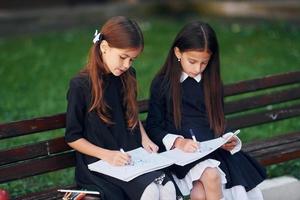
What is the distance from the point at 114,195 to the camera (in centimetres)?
342

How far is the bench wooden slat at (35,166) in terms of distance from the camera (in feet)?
→ 12.1

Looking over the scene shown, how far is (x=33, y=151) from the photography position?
12.2 ft

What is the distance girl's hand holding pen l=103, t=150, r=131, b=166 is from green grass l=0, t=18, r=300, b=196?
1.13 meters

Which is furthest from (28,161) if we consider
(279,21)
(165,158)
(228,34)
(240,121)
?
(279,21)

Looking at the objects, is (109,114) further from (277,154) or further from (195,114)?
(277,154)

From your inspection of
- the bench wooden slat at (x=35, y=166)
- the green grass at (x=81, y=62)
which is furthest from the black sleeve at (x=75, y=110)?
the green grass at (x=81, y=62)

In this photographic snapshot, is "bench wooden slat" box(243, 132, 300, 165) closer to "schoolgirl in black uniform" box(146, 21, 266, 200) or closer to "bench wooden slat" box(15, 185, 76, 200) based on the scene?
"schoolgirl in black uniform" box(146, 21, 266, 200)

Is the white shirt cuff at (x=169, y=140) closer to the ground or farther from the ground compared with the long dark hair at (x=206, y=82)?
closer to the ground

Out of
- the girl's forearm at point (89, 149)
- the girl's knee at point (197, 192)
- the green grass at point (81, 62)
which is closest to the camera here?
the girl's forearm at point (89, 149)

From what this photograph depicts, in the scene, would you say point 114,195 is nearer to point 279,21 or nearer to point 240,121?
point 240,121

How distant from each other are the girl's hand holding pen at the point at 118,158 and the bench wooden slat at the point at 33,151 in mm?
413

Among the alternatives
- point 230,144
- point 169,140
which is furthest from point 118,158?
point 230,144

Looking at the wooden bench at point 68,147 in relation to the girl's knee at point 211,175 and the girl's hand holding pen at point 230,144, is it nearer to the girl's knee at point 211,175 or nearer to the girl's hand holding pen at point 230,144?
the girl's hand holding pen at point 230,144

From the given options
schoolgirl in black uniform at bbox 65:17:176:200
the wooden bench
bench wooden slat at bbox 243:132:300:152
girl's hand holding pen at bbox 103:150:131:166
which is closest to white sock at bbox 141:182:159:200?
schoolgirl in black uniform at bbox 65:17:176:200
